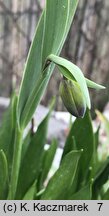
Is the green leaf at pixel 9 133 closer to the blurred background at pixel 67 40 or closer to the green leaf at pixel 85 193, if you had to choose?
the green leaf at pixel 85 193

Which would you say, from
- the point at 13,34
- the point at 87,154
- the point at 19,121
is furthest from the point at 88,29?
the point at 19,121

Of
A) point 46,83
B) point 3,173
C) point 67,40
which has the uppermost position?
point 46,83

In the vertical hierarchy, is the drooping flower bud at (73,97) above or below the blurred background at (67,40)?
above

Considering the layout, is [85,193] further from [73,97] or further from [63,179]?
[73,97]

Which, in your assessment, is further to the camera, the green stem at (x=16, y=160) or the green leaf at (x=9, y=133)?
the green leaf at (x=9, y=133)

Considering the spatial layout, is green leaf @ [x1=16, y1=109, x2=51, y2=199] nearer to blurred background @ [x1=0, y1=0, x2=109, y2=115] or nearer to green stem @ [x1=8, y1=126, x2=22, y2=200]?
green stem @ [x1=8, y1=126, x2=22, y2=200]

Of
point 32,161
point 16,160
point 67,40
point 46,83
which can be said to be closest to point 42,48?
point 46,83

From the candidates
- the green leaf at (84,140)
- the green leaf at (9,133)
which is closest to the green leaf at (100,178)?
the green leaf at (84,140)
